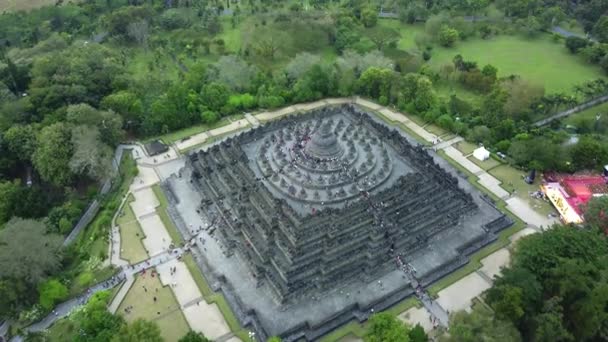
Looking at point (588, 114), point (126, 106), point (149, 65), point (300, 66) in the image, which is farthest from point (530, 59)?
point (126, 106)

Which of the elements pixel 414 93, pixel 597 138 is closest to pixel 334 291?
pixel 414 93

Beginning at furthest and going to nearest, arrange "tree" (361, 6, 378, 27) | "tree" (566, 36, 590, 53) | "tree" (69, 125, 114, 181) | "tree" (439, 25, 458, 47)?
"tree" (361, 6, 378, 27)
"tree" (439, 25, 458, 47)
"tree" (566, 36, 590, 53)
"tree" (69, 125, 114, 181)

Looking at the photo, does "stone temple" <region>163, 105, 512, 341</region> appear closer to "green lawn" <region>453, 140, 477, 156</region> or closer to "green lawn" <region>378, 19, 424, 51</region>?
"green lawn" <region>453, 140, 477, 156</region>

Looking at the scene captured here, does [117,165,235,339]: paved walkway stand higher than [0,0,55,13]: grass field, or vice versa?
[0,0,55,13]: grass field

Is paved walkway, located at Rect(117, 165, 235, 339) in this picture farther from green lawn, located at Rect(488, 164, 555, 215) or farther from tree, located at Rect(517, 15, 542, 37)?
tree, located at Rect(517, 15, 542, 37)

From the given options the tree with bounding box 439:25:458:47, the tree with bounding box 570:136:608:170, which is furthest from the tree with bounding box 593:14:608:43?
the tree with bounding box 570:136:608:170

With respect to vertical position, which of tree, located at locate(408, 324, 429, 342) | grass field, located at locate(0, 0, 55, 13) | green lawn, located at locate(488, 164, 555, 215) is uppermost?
grass field, located at locate(0, 0, 55, 13)

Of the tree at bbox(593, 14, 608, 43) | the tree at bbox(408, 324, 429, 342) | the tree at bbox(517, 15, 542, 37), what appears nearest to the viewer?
the tree at bbox(408, 324, 429, 342)

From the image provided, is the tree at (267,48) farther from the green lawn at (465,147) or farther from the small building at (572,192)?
the small building at (572,192)

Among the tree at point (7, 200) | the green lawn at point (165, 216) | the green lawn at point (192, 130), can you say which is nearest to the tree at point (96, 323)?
the green lawn at point (165, 216)

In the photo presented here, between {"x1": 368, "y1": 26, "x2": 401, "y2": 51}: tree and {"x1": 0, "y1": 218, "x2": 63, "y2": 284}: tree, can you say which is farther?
{"x1": 368, "y1": 26, "x2": 401, "y2": 51}: tree
